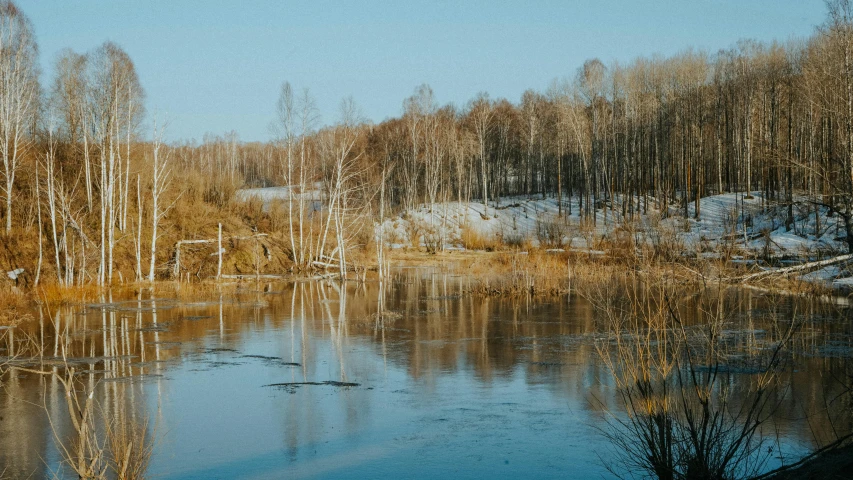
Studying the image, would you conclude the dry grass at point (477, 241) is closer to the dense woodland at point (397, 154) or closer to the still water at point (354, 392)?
the dense woodland at point (397, 154)

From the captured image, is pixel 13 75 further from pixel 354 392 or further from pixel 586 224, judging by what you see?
pixel 586 224

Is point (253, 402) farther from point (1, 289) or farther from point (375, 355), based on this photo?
point (1, 289)

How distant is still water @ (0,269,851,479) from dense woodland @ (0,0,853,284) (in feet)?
19.7

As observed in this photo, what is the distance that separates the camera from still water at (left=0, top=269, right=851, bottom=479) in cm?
802

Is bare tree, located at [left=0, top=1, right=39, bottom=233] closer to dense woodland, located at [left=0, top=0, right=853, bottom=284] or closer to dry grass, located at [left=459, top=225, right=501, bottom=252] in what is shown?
dense woodland, located at [left=0, top=0, right=853, bottom=284]

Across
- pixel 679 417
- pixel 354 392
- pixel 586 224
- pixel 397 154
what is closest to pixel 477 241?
pixel 586 224

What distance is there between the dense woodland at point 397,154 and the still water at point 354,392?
5.99 m

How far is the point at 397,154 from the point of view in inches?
2462

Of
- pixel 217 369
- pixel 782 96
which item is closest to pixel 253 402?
pixel 217 369

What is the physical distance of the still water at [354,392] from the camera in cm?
802

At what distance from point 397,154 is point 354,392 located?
52412 mm

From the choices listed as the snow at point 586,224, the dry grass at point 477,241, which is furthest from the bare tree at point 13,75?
the dry grass at point 477,241

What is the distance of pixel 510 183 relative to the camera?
79000 millimetres

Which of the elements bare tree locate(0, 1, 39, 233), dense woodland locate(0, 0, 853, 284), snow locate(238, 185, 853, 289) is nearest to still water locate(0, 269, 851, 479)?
dense woodland locate(0, 0, 853, 284)
